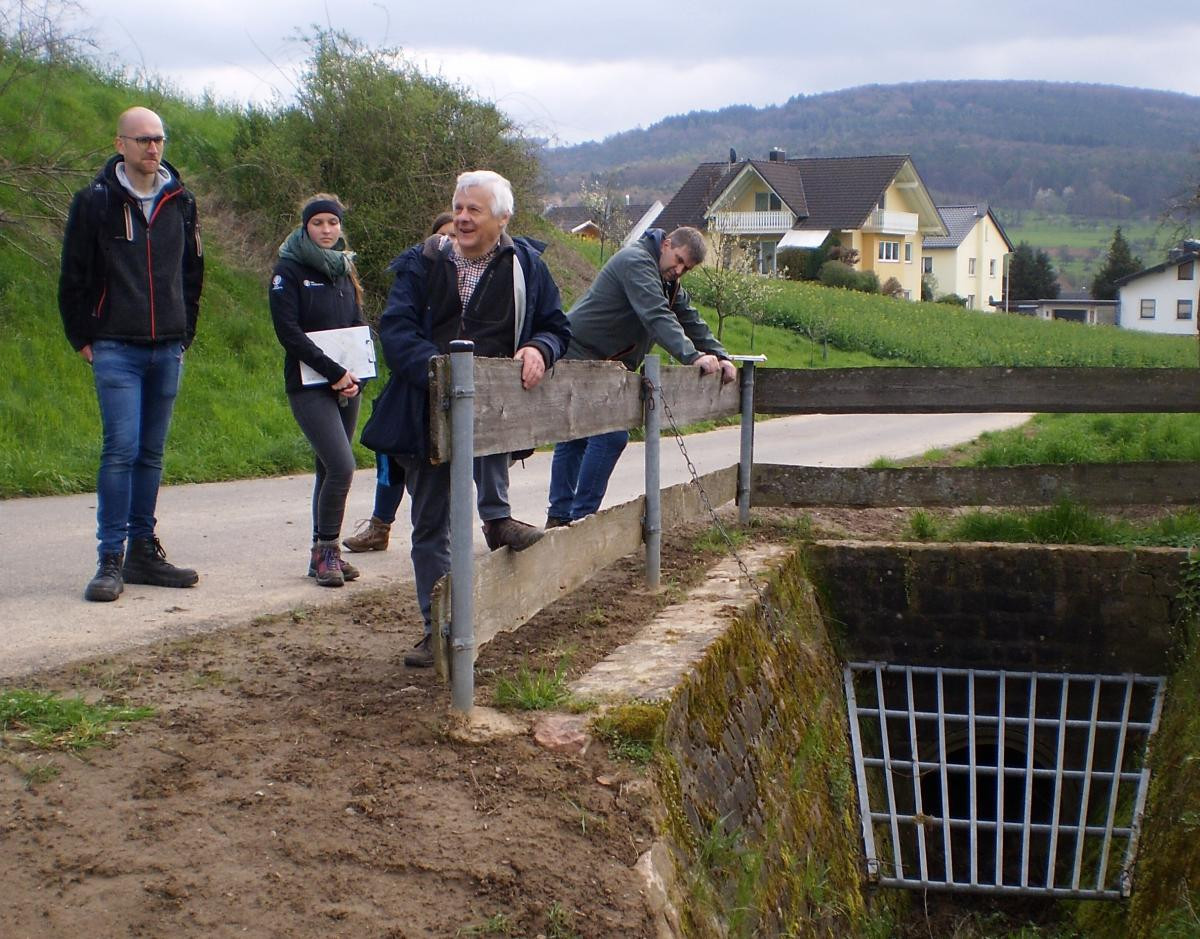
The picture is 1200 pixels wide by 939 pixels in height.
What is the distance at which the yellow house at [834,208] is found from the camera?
69.2 m

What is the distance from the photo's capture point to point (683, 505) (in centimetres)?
691

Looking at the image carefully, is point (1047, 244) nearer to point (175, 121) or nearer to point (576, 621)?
point (175, 121)

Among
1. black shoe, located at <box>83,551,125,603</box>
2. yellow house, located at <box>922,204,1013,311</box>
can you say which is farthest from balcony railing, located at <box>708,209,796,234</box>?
black shoe, located at <box>83,551,125,603</box>

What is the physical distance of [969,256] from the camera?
3487 inches

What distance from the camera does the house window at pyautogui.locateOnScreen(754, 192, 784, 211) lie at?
2800 inches

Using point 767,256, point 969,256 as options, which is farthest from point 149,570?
point 969,256

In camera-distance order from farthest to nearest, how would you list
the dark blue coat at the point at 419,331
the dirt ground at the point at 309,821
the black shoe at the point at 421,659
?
the black shoe at the point at 421,659 → the dark blue coat at the point at 419,331 → the dirt ground at the point at 309,821

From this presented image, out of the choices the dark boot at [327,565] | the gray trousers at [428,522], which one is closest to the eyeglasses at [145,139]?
the dark boot at [327,565]

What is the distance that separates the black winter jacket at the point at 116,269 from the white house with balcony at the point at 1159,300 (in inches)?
3594

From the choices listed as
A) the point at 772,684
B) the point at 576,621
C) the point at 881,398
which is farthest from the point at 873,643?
the point at 576,621

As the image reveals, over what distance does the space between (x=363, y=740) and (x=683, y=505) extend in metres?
3.18

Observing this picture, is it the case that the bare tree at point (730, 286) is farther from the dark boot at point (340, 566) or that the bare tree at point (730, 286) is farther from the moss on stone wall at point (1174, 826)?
the dark boot at point (340, 566)

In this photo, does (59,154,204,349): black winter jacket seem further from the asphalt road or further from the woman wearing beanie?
the asphalt road

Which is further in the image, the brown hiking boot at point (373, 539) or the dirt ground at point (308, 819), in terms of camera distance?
the brown hiking boot at point (373, 539)
